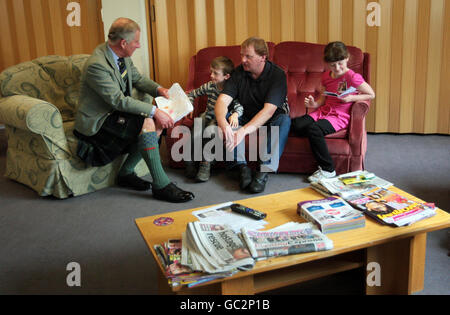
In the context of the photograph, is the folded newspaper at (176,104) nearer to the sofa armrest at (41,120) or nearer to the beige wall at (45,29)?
the sofa armrest at (41,120)

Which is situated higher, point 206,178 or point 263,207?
point 263,207

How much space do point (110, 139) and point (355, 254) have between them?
70.8 inches

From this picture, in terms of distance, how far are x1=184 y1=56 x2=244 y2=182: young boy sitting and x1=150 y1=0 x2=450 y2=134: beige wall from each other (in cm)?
114

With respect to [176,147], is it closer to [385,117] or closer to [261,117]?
[261,117]

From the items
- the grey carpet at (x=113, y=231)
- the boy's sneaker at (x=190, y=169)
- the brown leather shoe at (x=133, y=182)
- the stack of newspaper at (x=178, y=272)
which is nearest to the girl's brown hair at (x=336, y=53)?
the grey carpet at (x=113, y=231)

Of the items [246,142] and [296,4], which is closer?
[246,142]

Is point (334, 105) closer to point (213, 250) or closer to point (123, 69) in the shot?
point (123, 69)

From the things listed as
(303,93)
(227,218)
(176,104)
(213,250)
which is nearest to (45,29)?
(176,104)

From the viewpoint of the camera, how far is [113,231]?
2.57 metres

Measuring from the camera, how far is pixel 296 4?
4309mm

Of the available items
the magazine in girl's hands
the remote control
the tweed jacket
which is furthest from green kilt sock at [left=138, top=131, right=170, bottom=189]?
the magazine in girl's hands

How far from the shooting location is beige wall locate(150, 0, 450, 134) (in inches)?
166

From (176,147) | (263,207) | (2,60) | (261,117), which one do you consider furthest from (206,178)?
(2,60)
